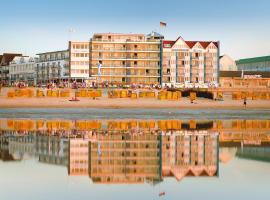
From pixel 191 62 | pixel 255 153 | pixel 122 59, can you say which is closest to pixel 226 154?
pixel 255 153

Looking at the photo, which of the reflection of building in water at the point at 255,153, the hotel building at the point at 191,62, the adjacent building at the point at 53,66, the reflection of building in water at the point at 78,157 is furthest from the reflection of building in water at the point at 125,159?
the adjacent building at the point at 53,66

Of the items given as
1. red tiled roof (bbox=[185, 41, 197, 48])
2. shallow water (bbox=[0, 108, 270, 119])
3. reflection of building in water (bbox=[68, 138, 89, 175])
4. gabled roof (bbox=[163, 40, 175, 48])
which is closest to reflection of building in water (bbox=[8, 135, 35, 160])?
reflection of building in water (bbox=[68, 138, 89, 175])

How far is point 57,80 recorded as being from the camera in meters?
163

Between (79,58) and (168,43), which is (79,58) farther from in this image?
(168,43)

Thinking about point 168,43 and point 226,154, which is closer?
point 226,154

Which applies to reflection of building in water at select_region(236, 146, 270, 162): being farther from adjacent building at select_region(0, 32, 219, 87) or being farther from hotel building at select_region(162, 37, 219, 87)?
hotel building at select_region(162, 37, 219, 87)

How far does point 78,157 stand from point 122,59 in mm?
128133

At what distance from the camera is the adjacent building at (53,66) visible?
159 metres

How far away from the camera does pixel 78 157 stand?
2214 centimetres

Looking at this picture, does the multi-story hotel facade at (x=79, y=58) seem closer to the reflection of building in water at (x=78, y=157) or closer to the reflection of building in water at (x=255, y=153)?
the reflection of building in water at (x=78, y=157)

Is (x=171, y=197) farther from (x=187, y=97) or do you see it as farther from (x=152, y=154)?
(x=187, y=97)

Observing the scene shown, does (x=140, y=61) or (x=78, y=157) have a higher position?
(x=140, y=61)

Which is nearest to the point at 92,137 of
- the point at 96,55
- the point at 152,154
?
the point at 152,154

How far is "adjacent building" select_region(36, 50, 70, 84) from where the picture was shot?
6275 inches
